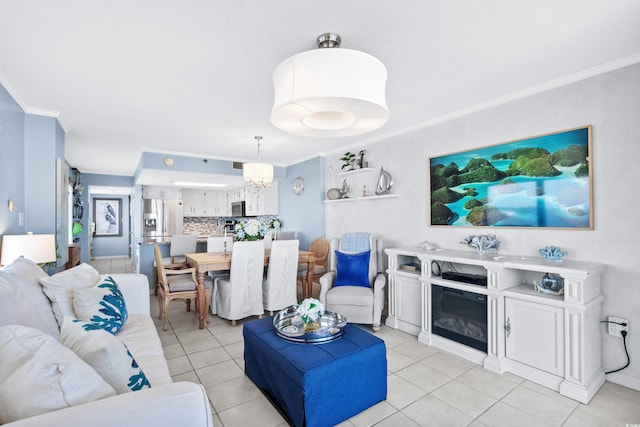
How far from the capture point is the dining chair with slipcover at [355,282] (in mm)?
3418

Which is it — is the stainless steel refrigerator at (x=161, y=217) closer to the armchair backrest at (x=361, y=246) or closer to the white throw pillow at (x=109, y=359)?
the armchair backrest at (x=361, y=246)

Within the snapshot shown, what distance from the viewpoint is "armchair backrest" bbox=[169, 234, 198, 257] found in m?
5.21

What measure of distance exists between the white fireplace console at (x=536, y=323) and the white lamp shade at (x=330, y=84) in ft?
6.10

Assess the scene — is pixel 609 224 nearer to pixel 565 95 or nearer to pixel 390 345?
pixel 565 95

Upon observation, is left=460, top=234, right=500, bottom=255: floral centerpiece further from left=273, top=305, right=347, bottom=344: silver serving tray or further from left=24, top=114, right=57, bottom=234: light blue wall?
left=24, top=114, right=57, bottom=234: light blue wall

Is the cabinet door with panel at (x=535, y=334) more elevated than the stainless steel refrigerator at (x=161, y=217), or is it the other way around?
the stainless steel refrigerator at (x=161, y=217)

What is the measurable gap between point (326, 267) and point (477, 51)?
3.70 m

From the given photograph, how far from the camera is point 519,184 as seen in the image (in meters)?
2.86

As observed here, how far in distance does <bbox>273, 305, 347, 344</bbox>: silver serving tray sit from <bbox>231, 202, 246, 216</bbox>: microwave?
5349 millimetres

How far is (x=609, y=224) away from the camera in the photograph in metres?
2.37

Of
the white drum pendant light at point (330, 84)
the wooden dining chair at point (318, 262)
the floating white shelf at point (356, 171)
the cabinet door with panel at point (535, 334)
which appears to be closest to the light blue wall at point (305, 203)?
the wooden dining chair at point (318, 262)

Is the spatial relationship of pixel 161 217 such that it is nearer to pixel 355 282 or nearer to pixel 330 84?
pixel 355 282

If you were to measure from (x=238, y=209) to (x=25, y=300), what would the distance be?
6.42 metres

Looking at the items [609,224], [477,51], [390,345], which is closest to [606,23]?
[477,51]
